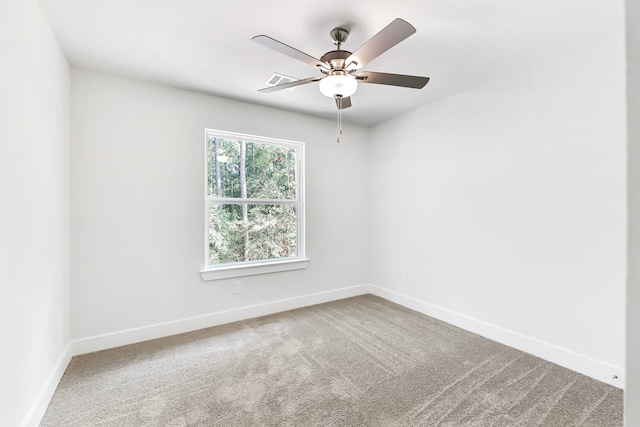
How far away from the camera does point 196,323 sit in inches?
117

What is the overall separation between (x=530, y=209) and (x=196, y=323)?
10.7 ft

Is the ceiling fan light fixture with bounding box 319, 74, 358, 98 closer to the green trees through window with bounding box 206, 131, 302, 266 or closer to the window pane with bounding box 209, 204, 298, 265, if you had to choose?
the green trees through window with bounding box 206, 131, 302, 266

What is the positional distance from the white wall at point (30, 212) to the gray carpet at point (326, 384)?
14.8 inches

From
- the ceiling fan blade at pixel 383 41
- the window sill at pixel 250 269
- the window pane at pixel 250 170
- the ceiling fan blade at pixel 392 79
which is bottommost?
the window sill at pixel 250 269

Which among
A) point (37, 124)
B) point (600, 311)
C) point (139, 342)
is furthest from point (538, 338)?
point (37, 124)

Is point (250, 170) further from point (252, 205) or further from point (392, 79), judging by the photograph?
point (392, 79)

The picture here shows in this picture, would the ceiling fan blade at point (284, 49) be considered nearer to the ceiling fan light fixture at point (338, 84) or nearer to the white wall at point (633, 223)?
the ceiling fan light fixture at point (338, 84)

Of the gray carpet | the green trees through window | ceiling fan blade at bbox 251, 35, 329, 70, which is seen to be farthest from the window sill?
ceiling fan blade at bbox 251, 35, 329, 70

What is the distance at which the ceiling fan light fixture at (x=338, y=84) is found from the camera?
1867mm

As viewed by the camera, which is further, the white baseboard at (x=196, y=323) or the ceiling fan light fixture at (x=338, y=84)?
the white baseboard at (x=196, y=323)

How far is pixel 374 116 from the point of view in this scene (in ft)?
12.3

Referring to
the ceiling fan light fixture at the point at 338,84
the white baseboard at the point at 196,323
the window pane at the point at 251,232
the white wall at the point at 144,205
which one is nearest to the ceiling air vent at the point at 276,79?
the white wall at the point at 144,205

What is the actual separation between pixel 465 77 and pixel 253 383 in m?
3.05

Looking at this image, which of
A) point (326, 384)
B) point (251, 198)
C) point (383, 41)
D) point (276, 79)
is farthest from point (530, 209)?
point (251, 198)
